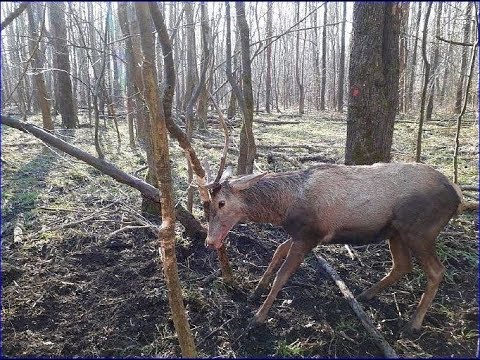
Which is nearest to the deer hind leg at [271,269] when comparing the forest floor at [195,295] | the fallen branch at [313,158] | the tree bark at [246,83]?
the forest floor at [195,295]

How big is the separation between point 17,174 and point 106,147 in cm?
341

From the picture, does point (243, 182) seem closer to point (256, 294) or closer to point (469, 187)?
point (256, 294)

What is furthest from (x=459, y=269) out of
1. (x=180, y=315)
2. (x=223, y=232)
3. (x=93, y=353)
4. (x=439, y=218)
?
(x=93, y=353)

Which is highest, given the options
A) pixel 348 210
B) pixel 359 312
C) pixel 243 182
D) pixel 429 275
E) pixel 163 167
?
pixel 163 167

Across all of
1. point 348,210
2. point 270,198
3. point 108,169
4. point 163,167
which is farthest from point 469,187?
point 163,167

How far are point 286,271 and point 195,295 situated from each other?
3.01 ft

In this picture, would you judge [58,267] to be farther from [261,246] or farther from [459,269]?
[459,269]

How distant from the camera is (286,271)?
3889 millimetres

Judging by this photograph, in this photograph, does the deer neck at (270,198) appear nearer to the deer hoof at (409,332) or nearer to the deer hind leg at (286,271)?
the deer hind leg at (286,271)

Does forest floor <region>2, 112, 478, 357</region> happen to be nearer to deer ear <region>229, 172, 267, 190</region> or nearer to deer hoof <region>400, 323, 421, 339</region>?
deer hoof <region>400, 323, 421, 339</region>

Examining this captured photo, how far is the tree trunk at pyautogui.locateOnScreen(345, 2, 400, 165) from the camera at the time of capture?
5.20 metres

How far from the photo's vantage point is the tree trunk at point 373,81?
17.1ft

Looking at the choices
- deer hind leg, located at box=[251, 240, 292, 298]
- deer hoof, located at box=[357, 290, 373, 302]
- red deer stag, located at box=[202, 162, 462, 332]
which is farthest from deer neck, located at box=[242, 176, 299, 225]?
deer hoof, located at box=[357, 290, 373, 302]

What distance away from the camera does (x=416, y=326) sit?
3.59 meters
